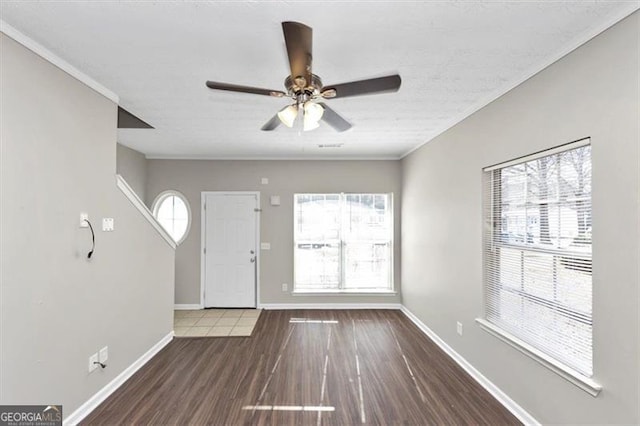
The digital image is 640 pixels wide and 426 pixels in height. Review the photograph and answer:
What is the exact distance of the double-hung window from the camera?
16.1 feet

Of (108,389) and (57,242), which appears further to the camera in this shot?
(108,389)

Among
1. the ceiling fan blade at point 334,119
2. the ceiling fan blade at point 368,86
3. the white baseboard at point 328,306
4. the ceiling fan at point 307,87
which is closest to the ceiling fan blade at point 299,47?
the ceiling fan at point 307,87

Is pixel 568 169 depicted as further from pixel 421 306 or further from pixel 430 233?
pixel 421 306

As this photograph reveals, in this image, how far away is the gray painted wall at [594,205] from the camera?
1.45 m

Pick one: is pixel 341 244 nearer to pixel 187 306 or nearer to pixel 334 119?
pixel 187 306

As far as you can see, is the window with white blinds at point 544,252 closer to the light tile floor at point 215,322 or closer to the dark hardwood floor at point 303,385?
the dark hardwood floor at point 303,385

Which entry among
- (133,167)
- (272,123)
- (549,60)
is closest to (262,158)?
(133,167)

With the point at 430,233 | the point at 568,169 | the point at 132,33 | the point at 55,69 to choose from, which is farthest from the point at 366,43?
the point at 430,233

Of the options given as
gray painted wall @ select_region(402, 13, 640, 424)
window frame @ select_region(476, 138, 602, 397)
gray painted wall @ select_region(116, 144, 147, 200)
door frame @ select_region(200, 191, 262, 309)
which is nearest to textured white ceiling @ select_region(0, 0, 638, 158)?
gray painted wall @ select_region(402, 13, 640, 424)

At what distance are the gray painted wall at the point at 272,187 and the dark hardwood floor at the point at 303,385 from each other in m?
1.19

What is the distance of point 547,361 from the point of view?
1.90m

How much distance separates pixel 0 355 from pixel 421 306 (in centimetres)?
400

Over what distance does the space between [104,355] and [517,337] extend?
10.9 ft

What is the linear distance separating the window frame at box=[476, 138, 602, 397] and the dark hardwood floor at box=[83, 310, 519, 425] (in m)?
0.55
